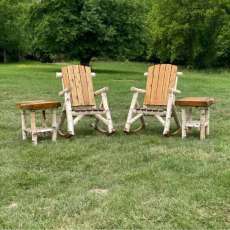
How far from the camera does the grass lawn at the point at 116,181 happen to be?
364cm

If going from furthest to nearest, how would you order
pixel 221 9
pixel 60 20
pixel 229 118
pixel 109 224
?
pixel 221 9, pixel 60 20, pixel 229 118, pixel 109 224

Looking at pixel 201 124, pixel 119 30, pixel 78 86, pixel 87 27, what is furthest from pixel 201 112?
pixel 119 30

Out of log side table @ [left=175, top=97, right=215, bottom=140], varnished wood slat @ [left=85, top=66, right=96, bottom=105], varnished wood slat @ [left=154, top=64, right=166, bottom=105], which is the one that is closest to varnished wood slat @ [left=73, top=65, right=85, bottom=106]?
varnished wood slat @ [left=85, top=66, right=96, bottom=105]

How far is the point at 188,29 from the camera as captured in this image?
110 ft

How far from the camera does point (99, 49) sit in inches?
955

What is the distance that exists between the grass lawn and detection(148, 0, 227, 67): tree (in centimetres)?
2658

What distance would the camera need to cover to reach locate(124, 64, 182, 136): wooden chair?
22.9ft

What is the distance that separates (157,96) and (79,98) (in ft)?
3.59

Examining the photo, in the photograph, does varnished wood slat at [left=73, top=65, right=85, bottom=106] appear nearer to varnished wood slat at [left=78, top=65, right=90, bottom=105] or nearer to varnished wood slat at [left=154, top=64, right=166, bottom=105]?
varnished wood slat at [left=78, top=65, right=90, bottom=105]

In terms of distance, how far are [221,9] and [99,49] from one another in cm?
1223

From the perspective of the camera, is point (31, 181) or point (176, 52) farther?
point (176, 52)

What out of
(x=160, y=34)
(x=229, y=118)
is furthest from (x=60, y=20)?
(x=229, y=118)

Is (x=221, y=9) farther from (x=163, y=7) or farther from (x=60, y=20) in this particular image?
(x=60, y=20)

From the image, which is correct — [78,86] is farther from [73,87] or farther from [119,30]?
[119,30]
